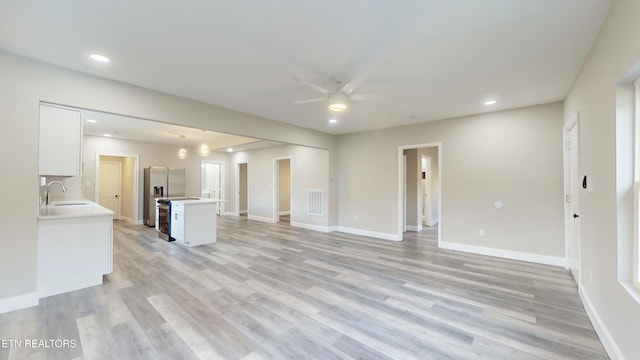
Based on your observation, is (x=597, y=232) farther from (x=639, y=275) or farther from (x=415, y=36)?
(x=415, y=36)

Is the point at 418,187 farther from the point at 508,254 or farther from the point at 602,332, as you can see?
the point at 602,332

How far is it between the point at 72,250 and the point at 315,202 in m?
5.04

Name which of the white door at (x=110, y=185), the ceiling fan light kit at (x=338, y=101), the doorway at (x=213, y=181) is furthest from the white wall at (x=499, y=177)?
the white door at (x=110, y=185)

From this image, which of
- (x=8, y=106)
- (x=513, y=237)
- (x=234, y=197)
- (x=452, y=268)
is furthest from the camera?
(x=234, y=197)

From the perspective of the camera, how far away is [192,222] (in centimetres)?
528

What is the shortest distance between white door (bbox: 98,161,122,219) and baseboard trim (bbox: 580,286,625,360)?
1150cm

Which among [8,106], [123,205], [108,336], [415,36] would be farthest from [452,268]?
[123,205]

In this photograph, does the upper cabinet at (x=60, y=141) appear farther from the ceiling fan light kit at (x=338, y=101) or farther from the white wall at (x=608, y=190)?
the white wall at (x=608, y=190)

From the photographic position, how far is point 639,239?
165 centimetres

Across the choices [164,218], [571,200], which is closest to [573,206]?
[571,200]

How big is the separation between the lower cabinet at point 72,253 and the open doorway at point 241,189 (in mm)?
6304

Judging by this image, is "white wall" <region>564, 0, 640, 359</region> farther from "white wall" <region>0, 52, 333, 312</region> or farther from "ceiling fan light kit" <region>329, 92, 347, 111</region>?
"white wall" <region>0, 52, 333, 312</region>

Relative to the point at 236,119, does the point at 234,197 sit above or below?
below

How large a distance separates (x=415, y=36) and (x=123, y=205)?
10.3 meters
